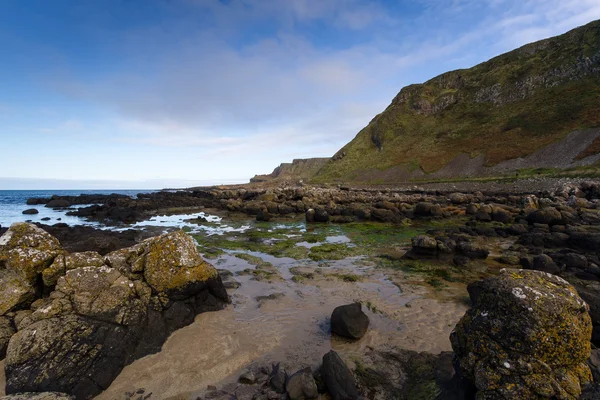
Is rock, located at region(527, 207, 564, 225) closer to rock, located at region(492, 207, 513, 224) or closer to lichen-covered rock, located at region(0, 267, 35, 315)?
rock, located at region(492, 207, 513, 224)

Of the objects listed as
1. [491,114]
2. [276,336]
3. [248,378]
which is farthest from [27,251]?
[491,114]

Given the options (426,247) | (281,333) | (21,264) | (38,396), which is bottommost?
(281,333)

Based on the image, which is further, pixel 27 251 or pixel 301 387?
pixel 27 251

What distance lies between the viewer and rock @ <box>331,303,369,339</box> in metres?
7.07

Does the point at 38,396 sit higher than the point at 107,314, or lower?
lower

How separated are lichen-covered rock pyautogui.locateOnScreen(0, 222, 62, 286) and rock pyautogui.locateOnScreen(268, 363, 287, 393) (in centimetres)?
611

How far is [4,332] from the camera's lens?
20.2 ft

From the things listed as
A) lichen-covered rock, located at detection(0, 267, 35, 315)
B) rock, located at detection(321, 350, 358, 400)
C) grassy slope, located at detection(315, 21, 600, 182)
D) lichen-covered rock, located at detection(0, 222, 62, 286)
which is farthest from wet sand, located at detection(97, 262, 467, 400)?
grassy slope, located at detection(315, 21, 600, 182)

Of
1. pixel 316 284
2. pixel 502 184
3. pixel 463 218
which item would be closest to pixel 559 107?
pixel 502 184

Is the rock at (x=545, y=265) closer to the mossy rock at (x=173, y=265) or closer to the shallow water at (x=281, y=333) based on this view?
the shallow water at (x=281, y=333)

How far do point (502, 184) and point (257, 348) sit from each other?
5345 cm

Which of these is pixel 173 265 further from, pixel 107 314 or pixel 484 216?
pixel 484 216

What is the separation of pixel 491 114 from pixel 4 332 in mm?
107797

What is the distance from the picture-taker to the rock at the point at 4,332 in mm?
6046
